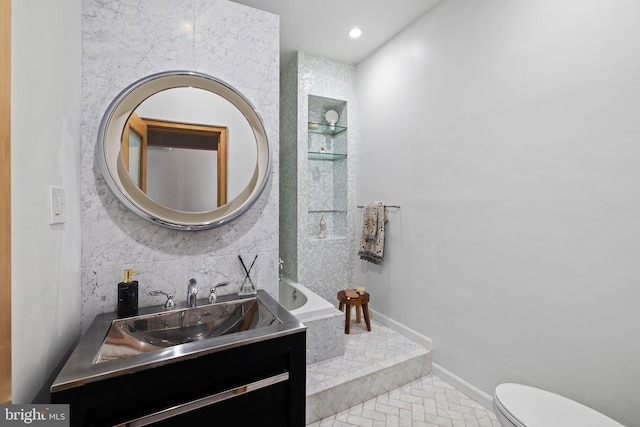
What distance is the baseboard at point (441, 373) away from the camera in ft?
5.98

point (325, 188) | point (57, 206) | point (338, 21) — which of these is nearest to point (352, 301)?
→ point (325, 188)

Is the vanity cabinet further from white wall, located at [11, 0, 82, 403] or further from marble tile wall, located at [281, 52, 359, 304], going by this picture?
white wall, located at [11, 0, 82, 403]

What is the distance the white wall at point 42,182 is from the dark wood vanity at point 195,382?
0.10 m

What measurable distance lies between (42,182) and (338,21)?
229 centimetres

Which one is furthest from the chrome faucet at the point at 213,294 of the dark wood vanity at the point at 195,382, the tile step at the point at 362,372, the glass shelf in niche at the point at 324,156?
the glass shelf in niche at the point at 324,156

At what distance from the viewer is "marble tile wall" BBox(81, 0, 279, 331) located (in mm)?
1326

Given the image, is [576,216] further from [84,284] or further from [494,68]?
[84,284]

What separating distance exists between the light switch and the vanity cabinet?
2.20 metres

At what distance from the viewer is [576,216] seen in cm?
141

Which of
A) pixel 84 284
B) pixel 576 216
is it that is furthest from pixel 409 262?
pixel 84 284

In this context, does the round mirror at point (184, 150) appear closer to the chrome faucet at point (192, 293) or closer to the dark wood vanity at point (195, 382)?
the chrome faucet at point (192, 293)

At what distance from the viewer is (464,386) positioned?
1.93m

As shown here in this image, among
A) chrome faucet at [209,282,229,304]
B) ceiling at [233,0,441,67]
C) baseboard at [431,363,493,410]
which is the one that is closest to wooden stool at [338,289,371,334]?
baseboard at [431,363,493,410]

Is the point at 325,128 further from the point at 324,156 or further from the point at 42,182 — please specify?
the point at 42,182
